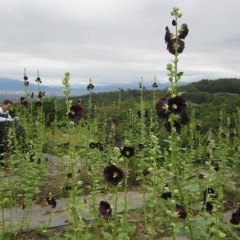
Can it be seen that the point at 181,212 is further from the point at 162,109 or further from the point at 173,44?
→ the point at 173,44

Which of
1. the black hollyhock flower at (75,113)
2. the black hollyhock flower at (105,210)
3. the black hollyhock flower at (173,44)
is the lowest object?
the black hollyhock flower at (105,210)

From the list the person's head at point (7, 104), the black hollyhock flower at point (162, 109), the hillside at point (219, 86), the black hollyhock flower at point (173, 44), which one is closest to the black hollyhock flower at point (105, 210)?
the black hollyhock flower at point (162, 109)

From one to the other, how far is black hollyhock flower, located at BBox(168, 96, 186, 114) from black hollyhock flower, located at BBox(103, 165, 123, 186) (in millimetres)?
900

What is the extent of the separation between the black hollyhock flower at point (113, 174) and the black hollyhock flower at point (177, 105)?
90cm

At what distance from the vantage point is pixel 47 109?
13.8m

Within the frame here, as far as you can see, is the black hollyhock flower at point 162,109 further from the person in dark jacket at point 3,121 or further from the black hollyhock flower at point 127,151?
the person in dark jacket at point 3,121

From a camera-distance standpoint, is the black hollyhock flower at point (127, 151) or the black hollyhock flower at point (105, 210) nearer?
the black hollyhock flower at point (105, 210)

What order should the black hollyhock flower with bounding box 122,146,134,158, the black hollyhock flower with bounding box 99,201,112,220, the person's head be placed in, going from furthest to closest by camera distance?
the person's head < the black hollyhock flower with bounding box 122,146,134,158 < the black hollyhock flower with bounding box 99,201,112,220

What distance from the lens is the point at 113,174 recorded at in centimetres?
398

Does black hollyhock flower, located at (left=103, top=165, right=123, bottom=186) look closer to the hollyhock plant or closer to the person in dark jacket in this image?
the hollyhock plant

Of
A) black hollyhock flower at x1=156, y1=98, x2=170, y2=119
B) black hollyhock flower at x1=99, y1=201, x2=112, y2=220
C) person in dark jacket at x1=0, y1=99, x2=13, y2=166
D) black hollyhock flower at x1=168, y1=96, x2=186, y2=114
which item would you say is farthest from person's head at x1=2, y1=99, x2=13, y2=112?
black hollyhock flower at x1=168, y1=96, x2=186, y2=114

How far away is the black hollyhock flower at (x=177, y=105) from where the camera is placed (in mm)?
3342

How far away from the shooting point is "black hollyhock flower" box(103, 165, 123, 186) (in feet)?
12.9

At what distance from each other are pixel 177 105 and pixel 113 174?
1.03 m
